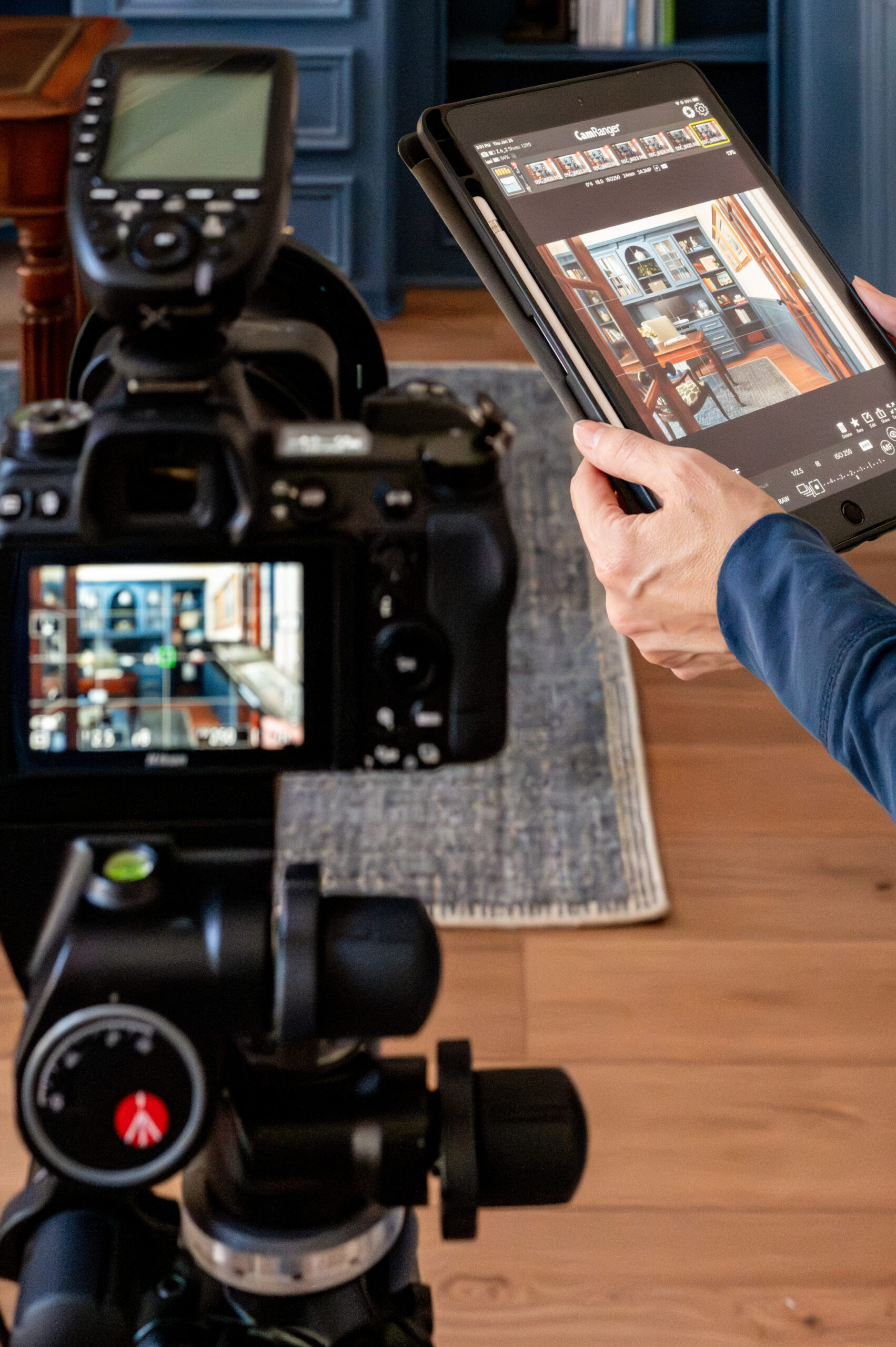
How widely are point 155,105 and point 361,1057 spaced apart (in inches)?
17.1

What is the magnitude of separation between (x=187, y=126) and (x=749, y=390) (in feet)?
1.01

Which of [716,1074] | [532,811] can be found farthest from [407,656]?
[532,811]

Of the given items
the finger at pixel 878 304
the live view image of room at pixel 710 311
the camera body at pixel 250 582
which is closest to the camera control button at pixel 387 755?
the camera body at pixel 250 582

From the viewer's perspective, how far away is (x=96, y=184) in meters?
0.54

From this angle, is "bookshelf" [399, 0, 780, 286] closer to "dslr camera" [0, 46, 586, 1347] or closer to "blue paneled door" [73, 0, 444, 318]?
"blue paneled door" [73, 0, 444, 318]

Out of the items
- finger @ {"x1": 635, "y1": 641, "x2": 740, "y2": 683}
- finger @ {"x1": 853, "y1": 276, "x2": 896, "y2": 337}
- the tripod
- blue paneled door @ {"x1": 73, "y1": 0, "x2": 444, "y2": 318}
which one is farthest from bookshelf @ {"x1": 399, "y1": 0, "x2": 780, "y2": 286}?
the tripod

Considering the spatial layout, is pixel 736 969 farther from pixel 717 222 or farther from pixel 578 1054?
pixel 717 222

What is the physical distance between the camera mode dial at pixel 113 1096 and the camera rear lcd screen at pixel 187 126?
362 millimetres

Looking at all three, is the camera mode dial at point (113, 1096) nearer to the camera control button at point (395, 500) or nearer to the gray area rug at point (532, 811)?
the camera control button at point (395, 500)

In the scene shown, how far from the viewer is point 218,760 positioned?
1.85ft

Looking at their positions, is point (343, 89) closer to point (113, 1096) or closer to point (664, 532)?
point (664, 532)

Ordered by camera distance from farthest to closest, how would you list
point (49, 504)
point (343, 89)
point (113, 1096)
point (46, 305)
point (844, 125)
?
point (343, 89)
point (844, 125)
point (46, 305)
point (49, 504)
point (113, 1096)

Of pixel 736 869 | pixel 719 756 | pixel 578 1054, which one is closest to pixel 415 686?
pixel 578 1054

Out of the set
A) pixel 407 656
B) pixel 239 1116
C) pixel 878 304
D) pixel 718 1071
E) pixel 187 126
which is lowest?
pixel 718 1071
